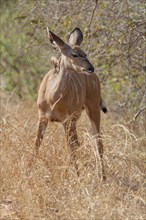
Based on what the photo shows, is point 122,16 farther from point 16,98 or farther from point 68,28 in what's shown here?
point 16,98

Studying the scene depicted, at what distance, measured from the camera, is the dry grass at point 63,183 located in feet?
17.4

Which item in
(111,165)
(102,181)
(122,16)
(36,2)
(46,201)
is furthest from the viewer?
(36,2)

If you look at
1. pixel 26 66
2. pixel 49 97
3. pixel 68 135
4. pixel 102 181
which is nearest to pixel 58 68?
pixel 49 97

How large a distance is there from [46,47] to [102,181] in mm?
4397

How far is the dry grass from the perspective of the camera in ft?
17.4

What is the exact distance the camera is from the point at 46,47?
9.99 metres

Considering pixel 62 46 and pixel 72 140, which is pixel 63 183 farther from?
pixel 62 46

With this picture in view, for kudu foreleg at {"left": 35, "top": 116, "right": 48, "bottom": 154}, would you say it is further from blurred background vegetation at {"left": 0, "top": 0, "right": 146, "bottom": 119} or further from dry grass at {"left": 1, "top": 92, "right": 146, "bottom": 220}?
blurred background vegetation at {"left": 0, "top": 0, "right": 146, "bottom": 119}

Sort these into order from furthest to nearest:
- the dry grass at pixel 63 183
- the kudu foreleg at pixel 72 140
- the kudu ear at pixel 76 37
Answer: the kudu ear at pixel 76 37, the kudu foreleg at pixel 72 140, the dry grass at pixel 63 183

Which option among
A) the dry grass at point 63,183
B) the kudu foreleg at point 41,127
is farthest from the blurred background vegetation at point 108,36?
the dry grass at point 63,183

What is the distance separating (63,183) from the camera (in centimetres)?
593

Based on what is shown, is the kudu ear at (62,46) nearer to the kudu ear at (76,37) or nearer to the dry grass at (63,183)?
the kudu ear at (76,37)

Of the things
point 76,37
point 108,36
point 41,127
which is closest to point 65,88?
point 41,127

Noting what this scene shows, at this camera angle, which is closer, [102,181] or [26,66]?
[102,181]
